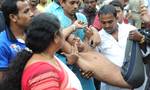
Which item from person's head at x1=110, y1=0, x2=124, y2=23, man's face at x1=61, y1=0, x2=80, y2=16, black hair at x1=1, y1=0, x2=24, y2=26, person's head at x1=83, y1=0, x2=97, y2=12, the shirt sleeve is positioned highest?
black hair at x1=1, y1=0, x2=24, y2=26

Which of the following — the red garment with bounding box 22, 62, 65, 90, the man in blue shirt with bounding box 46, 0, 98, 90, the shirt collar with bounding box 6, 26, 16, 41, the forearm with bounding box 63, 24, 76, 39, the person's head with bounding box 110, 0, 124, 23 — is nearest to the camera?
the red garment with bounding box 22, 62, 65, 90

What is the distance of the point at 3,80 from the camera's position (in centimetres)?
260

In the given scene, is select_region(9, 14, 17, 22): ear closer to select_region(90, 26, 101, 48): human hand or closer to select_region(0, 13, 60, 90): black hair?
select_region(0, 13, 60, 90): black hair

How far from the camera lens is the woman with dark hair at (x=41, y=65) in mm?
2354

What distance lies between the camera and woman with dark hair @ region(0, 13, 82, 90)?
92.7 inches

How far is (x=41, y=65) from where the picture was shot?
2.38 m

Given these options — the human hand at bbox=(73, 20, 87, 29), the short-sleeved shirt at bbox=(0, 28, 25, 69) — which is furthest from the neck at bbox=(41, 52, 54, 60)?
the human hand at bbox=(73, 20, 87, 29)

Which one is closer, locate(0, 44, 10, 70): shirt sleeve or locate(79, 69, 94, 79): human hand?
locate(0, 44, 10, 70): shirt sleeve

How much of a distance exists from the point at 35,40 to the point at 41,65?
0.16 metres

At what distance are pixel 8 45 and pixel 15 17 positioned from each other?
25 centimetres

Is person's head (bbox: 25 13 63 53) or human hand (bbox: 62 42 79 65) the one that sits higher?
person's head (bbox: 25 13 63 53)

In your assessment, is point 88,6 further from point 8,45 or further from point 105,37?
point 8,45

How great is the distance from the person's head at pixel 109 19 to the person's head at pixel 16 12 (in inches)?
49.6

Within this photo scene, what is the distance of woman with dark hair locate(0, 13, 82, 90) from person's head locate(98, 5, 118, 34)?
5.68 ft
